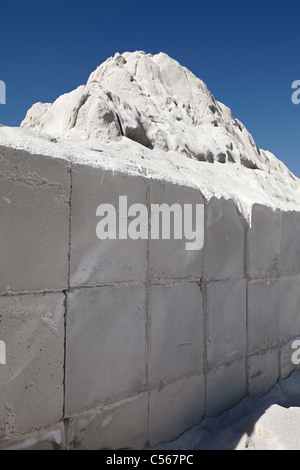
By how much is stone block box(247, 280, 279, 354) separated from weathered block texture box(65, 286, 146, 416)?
122 cm

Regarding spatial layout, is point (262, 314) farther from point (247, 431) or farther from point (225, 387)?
point (247, 431)

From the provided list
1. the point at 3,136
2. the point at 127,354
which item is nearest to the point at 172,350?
the point at 127,354

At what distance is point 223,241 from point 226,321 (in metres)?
0.58

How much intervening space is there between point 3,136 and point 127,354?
1279 millimetres

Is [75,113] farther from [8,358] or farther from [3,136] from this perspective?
[8,358]

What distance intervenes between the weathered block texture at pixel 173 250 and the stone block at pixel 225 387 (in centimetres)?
75

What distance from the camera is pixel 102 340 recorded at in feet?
6.63

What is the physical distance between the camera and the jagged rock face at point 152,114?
3.98 meters

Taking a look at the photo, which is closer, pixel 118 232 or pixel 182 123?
pixel 118 232

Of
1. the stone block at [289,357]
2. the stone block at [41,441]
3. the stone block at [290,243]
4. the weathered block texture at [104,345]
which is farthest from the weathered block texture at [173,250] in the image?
the stone block at [289,357]

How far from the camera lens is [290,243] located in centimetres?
357

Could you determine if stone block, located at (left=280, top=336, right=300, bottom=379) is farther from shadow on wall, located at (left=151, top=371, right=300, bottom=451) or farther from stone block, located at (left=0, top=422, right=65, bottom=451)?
stone block, located at (left=0, top=422, right=65, bottom=451)

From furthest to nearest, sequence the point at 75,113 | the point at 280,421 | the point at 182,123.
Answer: the point at 182,123, the point at 75,113, the point at 280,421
